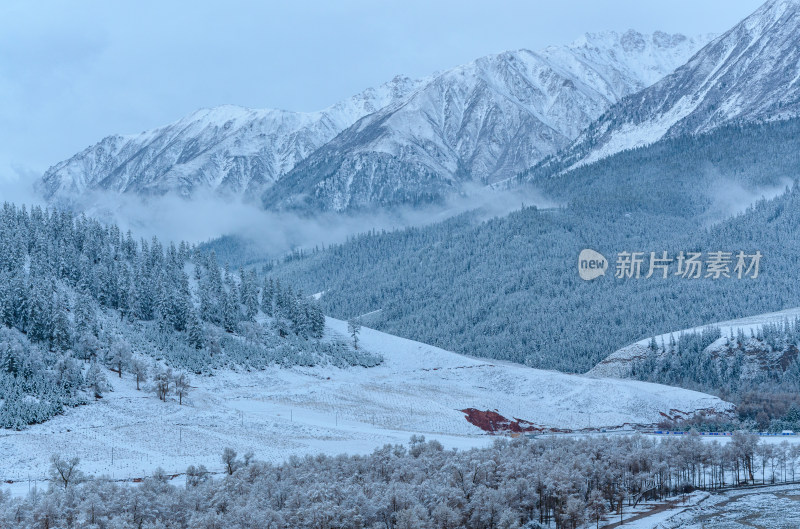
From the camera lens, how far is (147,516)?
8006cm

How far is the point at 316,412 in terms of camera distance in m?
147

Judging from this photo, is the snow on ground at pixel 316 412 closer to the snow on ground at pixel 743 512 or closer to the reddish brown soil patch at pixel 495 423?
the reddish brown soil patch at pixel 495 423

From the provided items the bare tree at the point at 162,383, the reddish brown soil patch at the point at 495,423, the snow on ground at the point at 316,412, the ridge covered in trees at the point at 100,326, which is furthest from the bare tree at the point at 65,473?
the reddish brown soil patch at the point at 495,423

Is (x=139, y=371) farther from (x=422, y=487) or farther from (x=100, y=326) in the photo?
(x=422, y=487)

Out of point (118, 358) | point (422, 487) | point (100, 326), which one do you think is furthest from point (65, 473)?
point (100, 326)

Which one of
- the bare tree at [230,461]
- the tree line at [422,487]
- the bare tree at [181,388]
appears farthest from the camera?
the bare tree at [181,388]

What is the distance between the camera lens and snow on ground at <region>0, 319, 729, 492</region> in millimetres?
111062

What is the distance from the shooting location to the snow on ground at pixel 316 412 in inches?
4373

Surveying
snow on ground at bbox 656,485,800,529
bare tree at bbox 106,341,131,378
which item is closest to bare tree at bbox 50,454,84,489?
bare tree at bbox 106,341,131,378

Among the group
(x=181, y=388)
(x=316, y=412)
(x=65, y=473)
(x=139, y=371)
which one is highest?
(x=139, y=371)

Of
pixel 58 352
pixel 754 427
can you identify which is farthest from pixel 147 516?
pixel 754 427

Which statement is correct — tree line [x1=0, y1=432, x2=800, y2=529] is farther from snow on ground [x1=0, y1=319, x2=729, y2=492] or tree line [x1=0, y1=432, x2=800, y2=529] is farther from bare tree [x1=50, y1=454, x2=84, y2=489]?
snow on ground [x1=0, y1=319, x2=729, y2=492]

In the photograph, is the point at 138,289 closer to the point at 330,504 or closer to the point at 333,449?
the point at 333,449

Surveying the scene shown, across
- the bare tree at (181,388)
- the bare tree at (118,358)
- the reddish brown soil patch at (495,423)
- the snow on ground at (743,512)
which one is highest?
the bare tree at (118,358)
